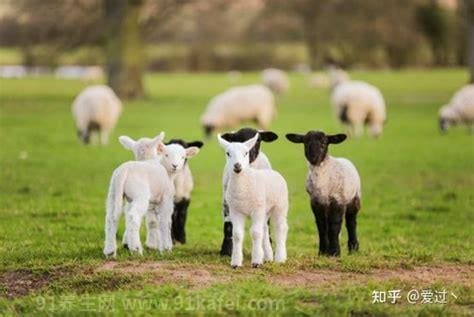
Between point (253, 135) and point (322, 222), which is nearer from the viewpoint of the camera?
point (322, 222)

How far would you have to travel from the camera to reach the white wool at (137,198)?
9.91 m

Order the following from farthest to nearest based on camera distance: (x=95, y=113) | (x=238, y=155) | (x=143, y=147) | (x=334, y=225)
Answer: (x=95, y=113), (x=143, y=147), (x=334, y=225), (x=238, y=155)

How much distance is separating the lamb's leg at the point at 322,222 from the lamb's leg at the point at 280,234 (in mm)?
515

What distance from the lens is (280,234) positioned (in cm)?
984

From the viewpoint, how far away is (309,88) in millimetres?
57531

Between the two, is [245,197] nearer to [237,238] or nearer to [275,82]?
[237,238]

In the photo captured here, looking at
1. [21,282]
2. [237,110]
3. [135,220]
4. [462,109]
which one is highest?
[462,109]

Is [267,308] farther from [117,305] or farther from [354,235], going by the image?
[354,235]

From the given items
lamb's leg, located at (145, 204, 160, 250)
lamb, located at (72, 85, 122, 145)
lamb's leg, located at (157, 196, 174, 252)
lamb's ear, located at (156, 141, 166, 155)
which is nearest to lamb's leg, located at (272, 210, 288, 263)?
lamb's leg, located at (157, 196, 174, 252)

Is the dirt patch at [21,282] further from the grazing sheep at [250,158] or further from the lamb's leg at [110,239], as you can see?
the grazing sheep at [250,158]

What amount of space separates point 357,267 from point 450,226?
4.85 metres

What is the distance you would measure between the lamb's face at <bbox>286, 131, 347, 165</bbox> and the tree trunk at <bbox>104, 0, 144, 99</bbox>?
30645 millimetres

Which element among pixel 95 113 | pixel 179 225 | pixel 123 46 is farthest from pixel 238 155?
pixel 123 46

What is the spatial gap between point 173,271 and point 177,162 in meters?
1.71
